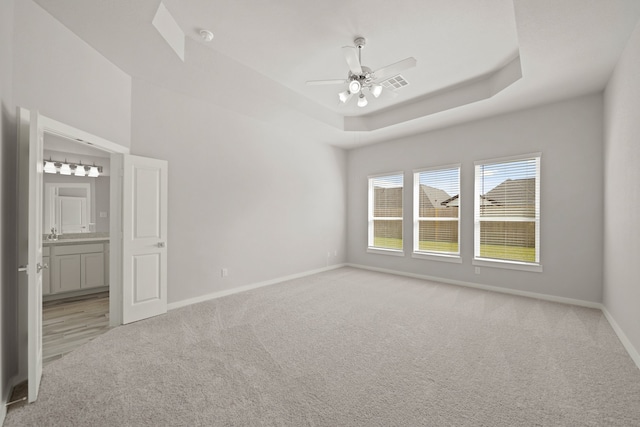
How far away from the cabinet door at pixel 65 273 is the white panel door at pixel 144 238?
6.08 feet

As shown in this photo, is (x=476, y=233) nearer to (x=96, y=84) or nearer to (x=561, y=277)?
(x=561, y=277)

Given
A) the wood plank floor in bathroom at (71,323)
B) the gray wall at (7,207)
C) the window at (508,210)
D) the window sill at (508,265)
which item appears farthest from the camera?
the window at (508,210)

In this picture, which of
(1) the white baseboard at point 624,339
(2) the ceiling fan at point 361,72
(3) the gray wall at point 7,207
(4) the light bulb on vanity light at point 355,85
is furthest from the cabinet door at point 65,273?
(1) the white baseboard at point 624,339

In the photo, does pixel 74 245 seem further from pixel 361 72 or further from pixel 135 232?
pixel 361 72

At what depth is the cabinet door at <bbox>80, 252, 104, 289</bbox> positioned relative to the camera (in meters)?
4.40

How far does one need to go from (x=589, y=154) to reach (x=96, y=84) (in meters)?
6.55

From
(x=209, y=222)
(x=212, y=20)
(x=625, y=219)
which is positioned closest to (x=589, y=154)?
(x=625, y=219)

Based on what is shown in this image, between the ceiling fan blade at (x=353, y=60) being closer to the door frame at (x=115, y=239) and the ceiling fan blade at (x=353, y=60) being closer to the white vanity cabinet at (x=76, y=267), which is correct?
the door frame at (x=115, y=239)

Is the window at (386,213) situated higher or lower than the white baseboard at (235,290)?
higher

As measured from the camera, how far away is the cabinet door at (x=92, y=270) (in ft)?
14.4

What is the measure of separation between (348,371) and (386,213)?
459 cm

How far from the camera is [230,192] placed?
458 centimetres

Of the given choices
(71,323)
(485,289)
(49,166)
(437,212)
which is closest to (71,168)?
(49,166)

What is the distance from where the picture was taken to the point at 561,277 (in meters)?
4.15
